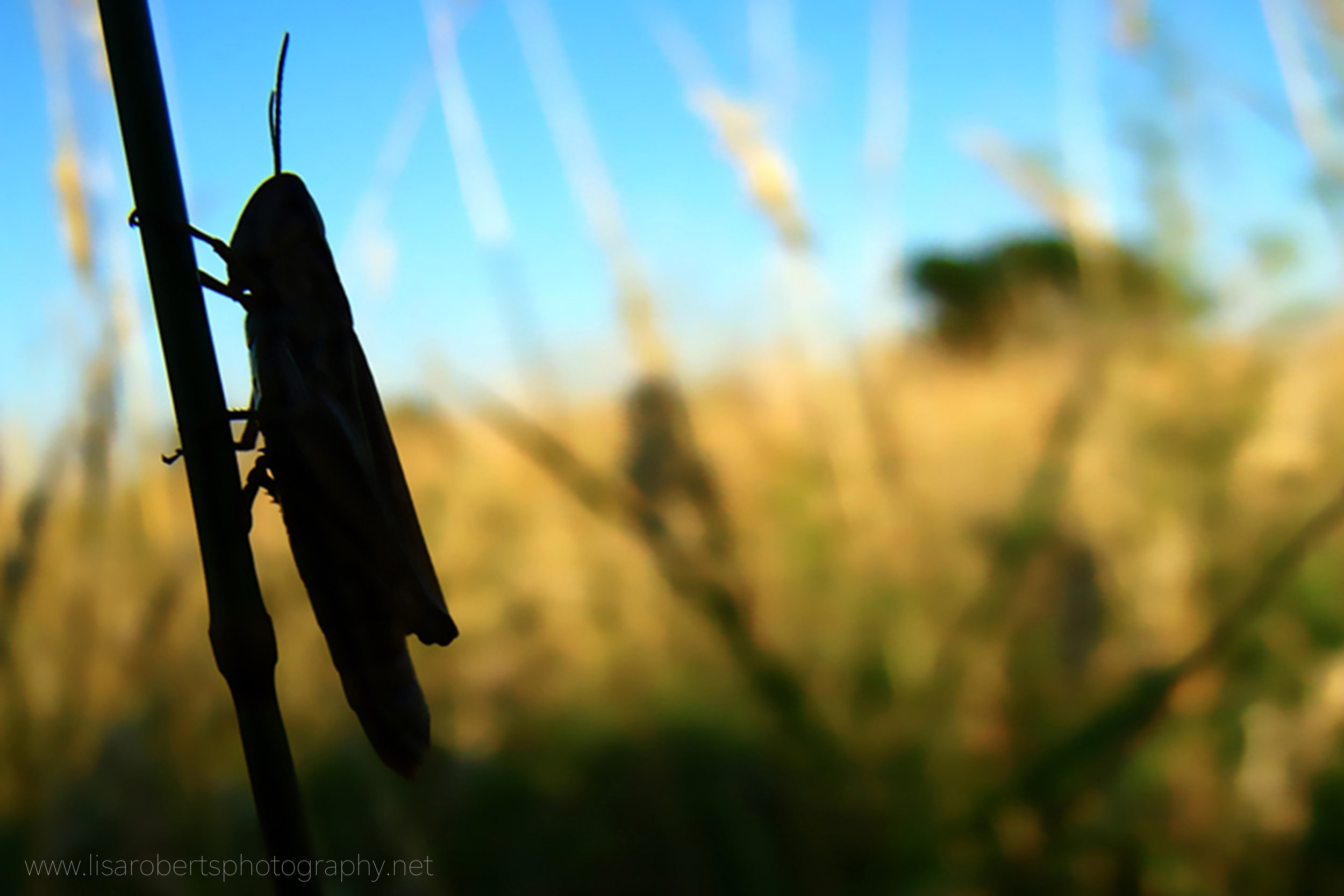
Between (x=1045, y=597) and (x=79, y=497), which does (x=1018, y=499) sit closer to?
(x=1045, y=597)

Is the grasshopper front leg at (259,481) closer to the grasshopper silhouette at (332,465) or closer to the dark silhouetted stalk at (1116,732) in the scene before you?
the grasshopper silhouette at (332,465)

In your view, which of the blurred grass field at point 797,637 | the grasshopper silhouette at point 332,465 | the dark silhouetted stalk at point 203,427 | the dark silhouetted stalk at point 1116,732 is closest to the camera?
the dark silhouetted stalk at point 203,427

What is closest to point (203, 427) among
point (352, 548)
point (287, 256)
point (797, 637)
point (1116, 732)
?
point (352, 548)

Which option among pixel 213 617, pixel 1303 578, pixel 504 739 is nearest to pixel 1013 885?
pixel 504 739

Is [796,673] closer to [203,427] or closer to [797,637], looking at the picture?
[797,637]

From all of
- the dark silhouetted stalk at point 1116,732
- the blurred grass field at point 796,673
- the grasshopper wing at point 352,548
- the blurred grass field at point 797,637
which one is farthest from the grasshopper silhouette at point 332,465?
the dark silhouetted stalk at point 1116,732

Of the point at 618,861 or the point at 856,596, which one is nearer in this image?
the point at 618,861
